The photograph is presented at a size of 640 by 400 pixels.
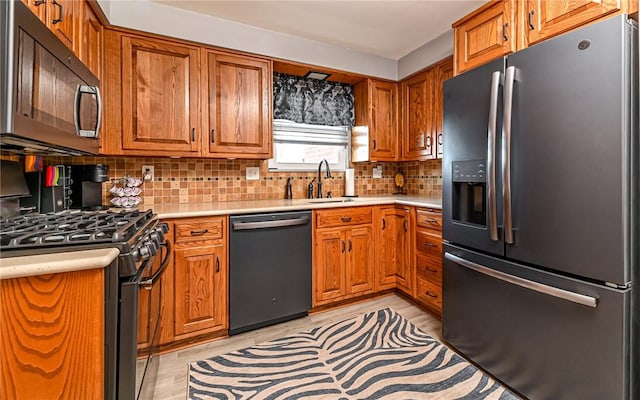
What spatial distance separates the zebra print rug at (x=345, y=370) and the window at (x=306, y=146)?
1574mm

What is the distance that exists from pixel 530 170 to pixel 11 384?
210 centimetres

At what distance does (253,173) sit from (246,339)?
1419mm

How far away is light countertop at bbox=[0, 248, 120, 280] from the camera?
84 centimetres

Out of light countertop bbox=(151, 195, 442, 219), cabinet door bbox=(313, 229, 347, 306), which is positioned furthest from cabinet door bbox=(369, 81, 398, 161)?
cabinet door bbox=(313, 229, 347, 306)

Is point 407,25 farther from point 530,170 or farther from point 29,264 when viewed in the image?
point 29,264

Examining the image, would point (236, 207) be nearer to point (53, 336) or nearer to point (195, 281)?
point (195, 281)

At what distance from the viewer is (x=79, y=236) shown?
42.0 inches

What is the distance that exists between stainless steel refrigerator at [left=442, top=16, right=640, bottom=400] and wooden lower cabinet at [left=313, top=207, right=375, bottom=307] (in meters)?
0.96

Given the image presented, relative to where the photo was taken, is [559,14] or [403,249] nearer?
[559,14]

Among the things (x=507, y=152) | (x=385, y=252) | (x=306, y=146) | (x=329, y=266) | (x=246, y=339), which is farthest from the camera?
(x=306, y=146)

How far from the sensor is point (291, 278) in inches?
92.1

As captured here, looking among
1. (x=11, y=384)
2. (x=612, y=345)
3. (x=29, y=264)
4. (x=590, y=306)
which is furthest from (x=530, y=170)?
(x=11, y=384)

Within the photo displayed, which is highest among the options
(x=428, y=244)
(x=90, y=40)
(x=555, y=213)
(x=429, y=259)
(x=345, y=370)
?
(x=90, y=40)

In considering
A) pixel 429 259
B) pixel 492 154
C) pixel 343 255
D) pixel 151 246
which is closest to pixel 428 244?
pixel 429 259
